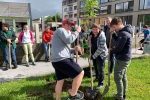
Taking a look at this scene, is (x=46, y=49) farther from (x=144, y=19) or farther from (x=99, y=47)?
(x=144, y=19)

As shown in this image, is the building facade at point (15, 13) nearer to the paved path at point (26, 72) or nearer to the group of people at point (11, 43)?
the group of people at point (11, 43)

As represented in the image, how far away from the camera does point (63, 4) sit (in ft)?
370

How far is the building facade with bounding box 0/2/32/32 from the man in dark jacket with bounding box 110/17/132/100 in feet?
110

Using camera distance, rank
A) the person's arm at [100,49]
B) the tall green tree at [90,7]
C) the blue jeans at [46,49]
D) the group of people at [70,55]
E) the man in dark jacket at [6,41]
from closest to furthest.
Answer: the group of people at [70,55], the person's arm at [100,49], the tall green tree at [90,7], the man in dark jacket at [6,41], the blue jeans at [46,49]

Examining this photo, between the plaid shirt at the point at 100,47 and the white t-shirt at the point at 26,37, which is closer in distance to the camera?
the plaid shirt at the point at 100,47

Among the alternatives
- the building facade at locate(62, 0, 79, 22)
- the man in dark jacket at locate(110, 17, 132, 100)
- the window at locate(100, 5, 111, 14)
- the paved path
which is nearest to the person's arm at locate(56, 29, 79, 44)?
the man in dark jacket at locate(110, 17, 132, 100)

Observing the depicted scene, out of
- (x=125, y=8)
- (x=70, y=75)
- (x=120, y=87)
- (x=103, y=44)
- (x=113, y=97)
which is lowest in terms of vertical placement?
(x=113, y=97)

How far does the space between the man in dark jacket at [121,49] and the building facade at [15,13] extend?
33.6 m

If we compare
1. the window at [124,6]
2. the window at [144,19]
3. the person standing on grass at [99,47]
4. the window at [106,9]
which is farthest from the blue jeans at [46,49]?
the window at [106,9]

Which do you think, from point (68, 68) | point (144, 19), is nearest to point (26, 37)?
point (68, 68)

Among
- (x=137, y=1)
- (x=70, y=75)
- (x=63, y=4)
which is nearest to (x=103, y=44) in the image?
(x=70, y=75)

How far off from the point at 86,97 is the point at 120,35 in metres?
1.63

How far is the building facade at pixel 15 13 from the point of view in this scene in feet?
130

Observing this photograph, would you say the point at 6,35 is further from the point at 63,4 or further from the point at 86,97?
the point at 63,4
